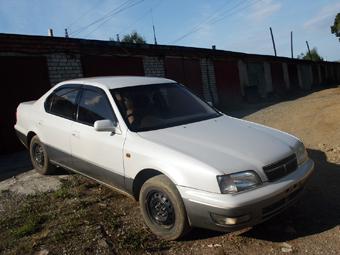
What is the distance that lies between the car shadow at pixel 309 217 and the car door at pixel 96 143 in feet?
5.41

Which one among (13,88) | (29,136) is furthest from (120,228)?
(13,88)

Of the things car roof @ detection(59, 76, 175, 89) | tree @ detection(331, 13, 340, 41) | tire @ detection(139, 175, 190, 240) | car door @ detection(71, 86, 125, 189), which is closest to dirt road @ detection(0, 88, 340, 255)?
tire @ detection(139, 175, 190, 240)

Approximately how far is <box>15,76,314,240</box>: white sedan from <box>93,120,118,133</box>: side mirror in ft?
0.04

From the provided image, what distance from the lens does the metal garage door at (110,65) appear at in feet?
42.0

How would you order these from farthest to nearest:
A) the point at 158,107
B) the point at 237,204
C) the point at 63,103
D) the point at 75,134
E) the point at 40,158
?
the point at 40,158 < the point at 63,103 < the point at 75,134 < the point at 158,107 < the point at 237,204

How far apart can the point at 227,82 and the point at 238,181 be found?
18.5 m

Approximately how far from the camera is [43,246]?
4156 mm

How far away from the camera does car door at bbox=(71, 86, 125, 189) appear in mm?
4566

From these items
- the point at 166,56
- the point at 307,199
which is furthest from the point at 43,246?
the point at 166,56

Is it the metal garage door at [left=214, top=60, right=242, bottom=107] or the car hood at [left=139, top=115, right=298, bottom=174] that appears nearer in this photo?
the car hood at [left=139, top=115, right=298, bottom=174]

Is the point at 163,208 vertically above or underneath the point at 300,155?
underneath

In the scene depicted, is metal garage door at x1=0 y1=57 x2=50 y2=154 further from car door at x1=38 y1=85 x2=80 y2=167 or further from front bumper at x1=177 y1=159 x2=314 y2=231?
front bumper at x1=177 y1=159 x2=314 y2=231

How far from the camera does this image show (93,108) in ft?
16.7

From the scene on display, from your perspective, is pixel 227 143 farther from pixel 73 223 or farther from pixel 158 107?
pixel 73 223
